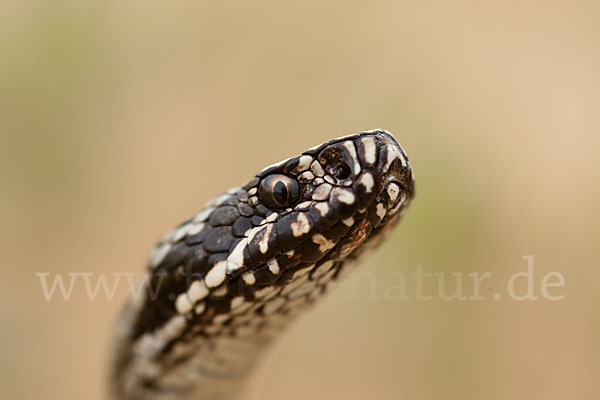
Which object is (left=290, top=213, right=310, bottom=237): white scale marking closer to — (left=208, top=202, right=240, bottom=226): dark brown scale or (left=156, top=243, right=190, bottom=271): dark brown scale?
(left=208, top=202, right=240, bottom=226): dark brown scale

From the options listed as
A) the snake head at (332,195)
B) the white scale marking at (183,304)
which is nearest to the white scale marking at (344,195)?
the snake head at (332,195)

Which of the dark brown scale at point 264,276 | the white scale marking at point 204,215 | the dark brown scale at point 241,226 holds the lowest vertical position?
the dark brown scale at point 264,276

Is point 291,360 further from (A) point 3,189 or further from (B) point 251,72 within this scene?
(A) point 3,189

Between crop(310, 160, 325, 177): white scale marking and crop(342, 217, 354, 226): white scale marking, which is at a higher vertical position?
crop(310, 160, 325, 177): white scale marking

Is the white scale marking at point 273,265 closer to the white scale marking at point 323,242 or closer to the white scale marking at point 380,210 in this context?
the white scale marking at point 323,242

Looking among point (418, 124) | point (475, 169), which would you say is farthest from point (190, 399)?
point (475, 169)

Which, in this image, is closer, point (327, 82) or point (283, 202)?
point (283, 202)

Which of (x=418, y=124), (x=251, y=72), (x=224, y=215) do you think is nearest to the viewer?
(x=224, y=215)

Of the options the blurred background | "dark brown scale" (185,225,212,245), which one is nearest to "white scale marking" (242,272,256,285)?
"dark brown scale" (185,225,212,245)
